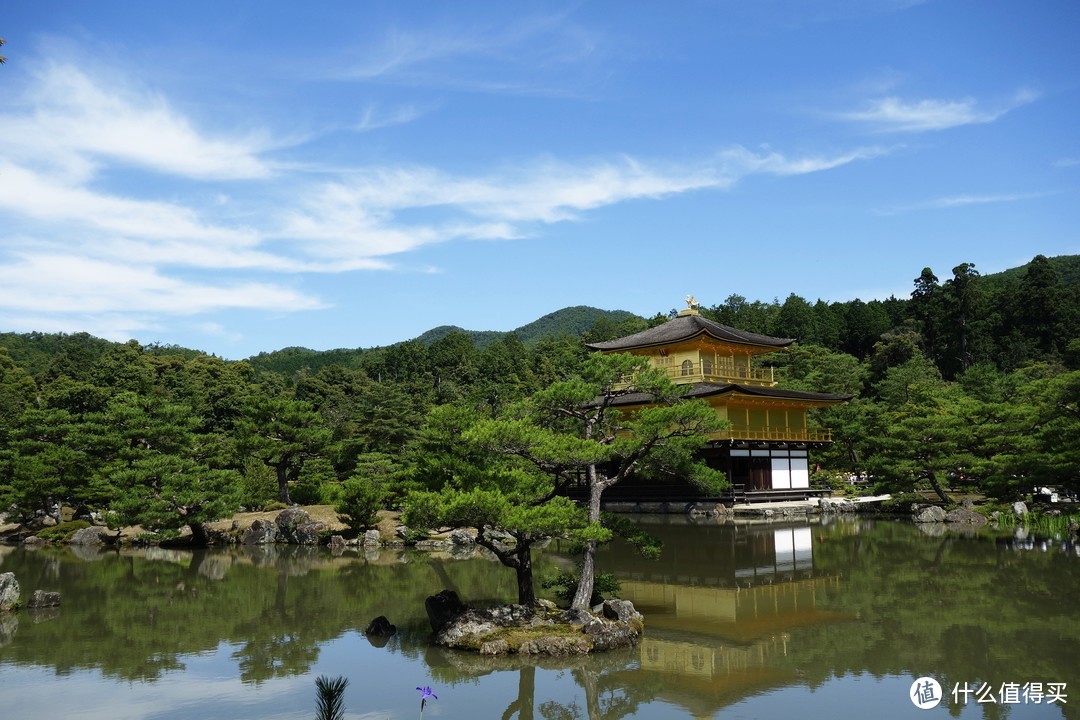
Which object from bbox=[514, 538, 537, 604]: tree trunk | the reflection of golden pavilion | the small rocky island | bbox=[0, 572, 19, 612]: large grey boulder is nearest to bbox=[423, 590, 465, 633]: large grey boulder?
the small rocky island

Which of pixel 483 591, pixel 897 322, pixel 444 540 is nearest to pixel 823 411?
pixel 444 540

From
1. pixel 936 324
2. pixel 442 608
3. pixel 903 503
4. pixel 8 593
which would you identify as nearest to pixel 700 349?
pixel 903 503

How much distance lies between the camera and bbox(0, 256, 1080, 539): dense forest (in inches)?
985

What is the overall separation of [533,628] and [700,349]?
2504 centimetres

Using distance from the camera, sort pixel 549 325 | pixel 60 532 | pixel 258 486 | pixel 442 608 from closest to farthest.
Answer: pixel 442 608 → pixel 60 532 → pixel 258 486 → pixel 549 325

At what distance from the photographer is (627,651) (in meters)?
11.3

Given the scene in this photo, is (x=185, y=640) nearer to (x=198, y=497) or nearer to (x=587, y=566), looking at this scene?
(x=587, y=566)

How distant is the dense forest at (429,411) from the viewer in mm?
25031

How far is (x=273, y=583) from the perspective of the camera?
1842 cm

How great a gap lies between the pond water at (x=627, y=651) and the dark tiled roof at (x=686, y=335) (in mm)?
14690

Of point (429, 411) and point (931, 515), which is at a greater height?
point (429, 411)

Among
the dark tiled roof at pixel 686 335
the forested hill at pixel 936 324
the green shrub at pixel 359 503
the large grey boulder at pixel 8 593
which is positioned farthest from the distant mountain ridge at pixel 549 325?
the large grey boulder at pixel 8 593

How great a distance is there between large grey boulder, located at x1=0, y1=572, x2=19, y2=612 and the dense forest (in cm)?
724

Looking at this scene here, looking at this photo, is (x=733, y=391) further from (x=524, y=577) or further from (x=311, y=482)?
(x=524, y=577)
